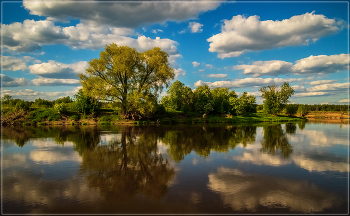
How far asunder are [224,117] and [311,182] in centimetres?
4563

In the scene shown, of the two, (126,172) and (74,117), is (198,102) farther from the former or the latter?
(126,172)

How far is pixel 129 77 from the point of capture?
134ft

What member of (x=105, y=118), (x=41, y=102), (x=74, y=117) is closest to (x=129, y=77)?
(x=105, y=118)

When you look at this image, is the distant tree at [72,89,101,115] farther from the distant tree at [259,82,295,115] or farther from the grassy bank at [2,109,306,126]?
the distant tree at [259,82,295,115]

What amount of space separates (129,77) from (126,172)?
32.8m

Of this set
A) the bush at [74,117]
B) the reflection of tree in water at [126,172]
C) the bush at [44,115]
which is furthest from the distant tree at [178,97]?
the reflection of tree in water at [126,172]

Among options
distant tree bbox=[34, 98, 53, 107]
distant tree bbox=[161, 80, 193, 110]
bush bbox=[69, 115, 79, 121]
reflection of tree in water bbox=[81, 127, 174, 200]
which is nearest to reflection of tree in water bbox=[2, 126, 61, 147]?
reflection of tree in water bbox=[81, 127, 174, 200]

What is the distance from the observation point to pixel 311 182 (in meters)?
8.92

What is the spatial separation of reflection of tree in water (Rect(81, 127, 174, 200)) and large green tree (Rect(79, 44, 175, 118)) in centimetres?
2413

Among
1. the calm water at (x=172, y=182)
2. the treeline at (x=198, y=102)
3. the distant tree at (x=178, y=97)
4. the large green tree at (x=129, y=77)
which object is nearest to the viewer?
the calm water at (x=172, y=182)

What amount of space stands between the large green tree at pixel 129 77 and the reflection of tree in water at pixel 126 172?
79.2ft

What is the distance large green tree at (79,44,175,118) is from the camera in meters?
37.9

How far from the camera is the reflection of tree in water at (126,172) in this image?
25.9 feet

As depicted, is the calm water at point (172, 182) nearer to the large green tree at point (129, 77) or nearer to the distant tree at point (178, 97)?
the large green tree at point (129, 77)
